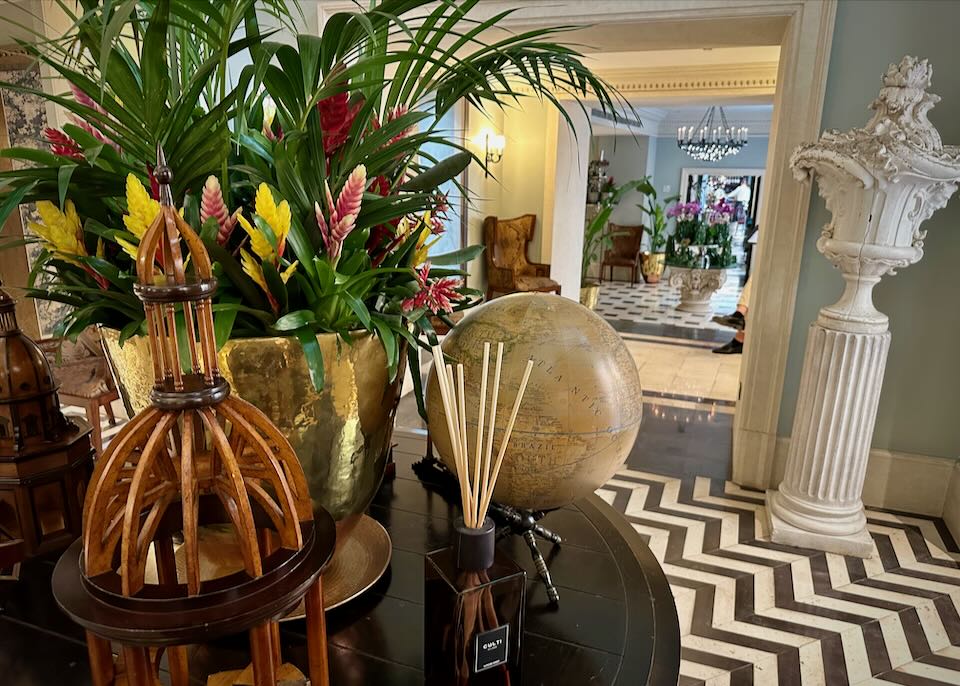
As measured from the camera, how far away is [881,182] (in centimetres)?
219

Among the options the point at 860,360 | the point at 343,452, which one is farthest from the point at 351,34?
the point at 860,360

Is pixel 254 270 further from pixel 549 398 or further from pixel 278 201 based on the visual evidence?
pixel 549 398

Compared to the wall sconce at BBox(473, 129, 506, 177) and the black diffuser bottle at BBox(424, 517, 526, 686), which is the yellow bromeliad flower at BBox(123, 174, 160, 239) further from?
the wall sconce at BBox(473, 129, 506, 177)

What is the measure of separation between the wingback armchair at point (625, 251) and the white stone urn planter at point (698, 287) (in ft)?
8.67

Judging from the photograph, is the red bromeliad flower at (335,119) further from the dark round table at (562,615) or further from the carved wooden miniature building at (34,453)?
the dark round table at (562,615)

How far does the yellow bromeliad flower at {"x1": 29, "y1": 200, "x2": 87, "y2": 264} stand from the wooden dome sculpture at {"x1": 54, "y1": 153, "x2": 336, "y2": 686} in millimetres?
289

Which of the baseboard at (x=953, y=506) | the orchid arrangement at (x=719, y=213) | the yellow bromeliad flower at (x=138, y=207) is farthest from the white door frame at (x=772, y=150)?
the orchid arrangement at (x=719, y=213)

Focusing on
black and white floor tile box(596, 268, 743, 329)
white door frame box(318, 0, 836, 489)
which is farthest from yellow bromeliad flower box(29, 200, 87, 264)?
black and white floor tile box(596, 268, 743, 329)

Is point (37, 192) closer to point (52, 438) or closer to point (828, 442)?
point (52, 438)

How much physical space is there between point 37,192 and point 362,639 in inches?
28.0

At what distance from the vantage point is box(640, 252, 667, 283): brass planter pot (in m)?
10.7

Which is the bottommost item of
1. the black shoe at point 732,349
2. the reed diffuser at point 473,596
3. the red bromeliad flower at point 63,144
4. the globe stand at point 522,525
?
the black shoe at point 732,349

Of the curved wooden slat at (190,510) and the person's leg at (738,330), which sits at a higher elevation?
the curved wooden slat at (190,510)

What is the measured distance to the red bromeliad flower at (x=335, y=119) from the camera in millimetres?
844
